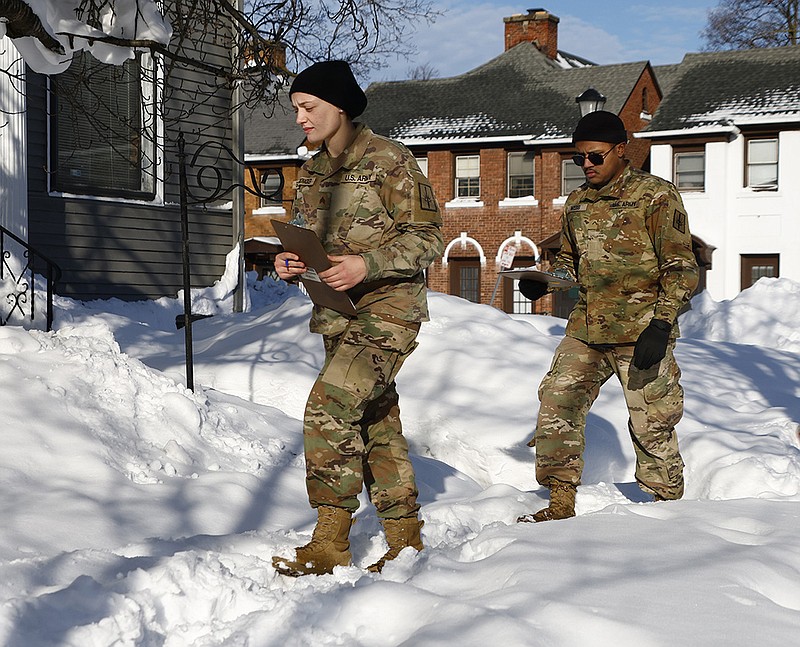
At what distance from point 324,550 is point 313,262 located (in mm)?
1042

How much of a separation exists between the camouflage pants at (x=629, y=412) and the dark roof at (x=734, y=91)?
979 inches

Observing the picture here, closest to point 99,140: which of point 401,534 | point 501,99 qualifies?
point 401,534

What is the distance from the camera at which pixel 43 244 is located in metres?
12.6

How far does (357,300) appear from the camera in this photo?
385cm

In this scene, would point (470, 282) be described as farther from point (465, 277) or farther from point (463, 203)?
point (463, 203)

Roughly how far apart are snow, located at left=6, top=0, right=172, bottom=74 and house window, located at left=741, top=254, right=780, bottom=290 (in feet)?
76.1

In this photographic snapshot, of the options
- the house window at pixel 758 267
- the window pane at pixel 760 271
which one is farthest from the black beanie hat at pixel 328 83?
the window pane at pixel 760 271

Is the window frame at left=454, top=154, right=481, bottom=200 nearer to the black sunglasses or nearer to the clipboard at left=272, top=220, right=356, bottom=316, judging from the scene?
the black sunglasses

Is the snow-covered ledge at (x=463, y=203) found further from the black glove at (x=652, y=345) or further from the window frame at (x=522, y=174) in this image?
the black glove at (x=652, y=345)

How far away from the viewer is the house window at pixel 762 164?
91.5 feet

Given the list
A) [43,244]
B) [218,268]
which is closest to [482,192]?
[218,268]

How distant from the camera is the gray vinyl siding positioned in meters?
12.5

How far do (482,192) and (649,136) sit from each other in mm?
5199

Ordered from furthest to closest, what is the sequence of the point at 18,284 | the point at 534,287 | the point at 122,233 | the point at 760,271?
the point at 760,271 → the point at 122,233 → the point at 18,284 → the point at 534,287
